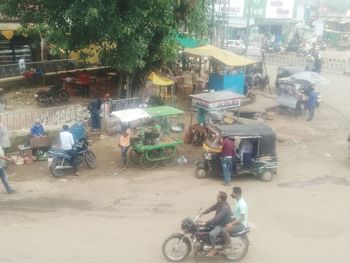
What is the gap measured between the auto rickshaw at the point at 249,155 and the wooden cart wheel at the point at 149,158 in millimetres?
1388

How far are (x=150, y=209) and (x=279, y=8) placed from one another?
38.7 m

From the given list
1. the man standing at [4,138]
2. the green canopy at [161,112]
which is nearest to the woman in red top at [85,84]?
the green canopy at [161,112]

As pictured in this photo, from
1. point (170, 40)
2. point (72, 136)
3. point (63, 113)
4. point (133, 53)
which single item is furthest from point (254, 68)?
point (72, 136)

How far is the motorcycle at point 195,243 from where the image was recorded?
29.6 ft

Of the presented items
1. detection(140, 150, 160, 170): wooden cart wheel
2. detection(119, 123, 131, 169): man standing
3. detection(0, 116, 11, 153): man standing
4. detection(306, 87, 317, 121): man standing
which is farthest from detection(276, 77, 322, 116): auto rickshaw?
detection(0, 116, 11, 153): man standing

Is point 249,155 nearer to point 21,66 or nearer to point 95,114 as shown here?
point 95,114

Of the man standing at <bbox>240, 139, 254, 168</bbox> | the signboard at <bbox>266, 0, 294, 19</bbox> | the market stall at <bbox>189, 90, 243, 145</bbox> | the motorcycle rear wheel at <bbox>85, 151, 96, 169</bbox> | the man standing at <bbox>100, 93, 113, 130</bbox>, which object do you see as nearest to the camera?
the man standing at <bbox>240, 139, 254, 168</bbox>

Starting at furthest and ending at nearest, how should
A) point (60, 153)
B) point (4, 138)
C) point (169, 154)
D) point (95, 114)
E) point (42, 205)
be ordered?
point (95, 114) < point (169, 154) < point (4, 138) < point (60, 153) < point (42, 205)

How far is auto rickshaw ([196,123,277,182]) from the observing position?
45.5 feet

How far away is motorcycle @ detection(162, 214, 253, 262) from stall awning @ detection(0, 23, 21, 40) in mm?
17102

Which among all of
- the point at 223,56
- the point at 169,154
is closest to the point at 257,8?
the point at 223,56

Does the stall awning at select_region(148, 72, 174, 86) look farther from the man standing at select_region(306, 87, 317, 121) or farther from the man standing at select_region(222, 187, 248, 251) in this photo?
the man standing at select_region(222, 187, 248, 251)

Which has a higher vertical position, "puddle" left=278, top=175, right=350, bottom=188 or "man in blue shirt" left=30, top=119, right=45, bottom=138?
"man in blue shirt" left=30, top=119, right=45, bottom=138

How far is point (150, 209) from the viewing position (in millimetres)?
11891
